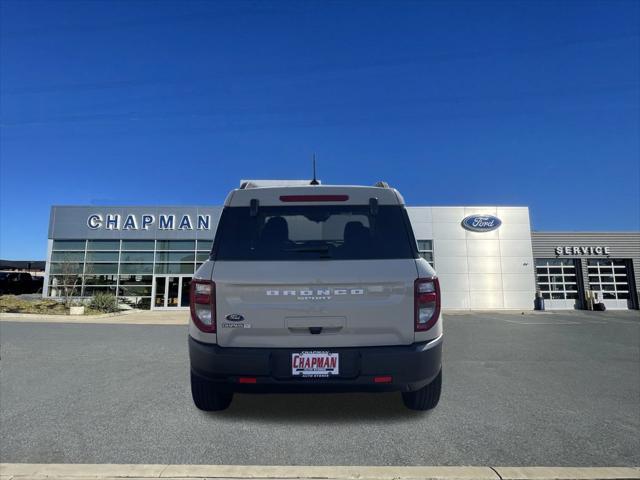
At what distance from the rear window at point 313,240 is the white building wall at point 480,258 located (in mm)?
23304

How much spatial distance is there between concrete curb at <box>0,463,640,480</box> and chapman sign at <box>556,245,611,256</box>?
2980cm

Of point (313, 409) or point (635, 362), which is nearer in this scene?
point (313, 409)

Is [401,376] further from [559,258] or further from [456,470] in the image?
[559,258]

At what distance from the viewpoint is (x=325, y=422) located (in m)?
3.51

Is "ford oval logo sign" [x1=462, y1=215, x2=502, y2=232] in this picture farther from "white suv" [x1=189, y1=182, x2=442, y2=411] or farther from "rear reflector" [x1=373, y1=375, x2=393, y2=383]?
"rear reflector" [x1=373, y1=375, x2=393, y2=383]

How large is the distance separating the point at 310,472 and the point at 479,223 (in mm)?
26226

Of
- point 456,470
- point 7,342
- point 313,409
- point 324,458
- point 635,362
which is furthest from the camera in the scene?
point 7,342

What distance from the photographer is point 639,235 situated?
28.5 metres

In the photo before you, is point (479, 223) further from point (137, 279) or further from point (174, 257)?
point (137, 279)

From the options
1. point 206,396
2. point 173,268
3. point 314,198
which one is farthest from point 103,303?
point 314,198

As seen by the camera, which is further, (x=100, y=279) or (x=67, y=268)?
(x=100, y=279)

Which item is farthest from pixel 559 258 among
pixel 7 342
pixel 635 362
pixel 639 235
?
pixel 7 342

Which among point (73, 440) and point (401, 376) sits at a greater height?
point (401, 376)

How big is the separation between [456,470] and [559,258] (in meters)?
30.6
